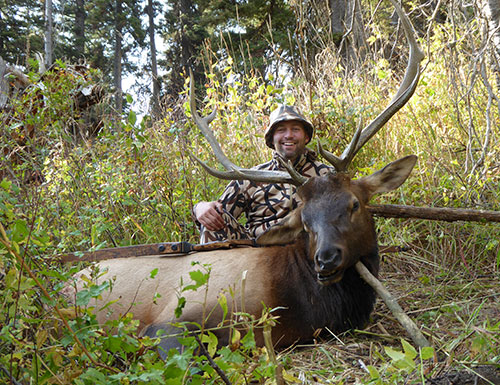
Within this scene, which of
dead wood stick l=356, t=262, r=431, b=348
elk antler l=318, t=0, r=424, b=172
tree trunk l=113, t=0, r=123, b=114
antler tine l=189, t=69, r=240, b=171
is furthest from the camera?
tree trunk l=113, t=0, r=123, b=114

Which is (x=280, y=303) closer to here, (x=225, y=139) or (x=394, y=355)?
(x=394, y=355)

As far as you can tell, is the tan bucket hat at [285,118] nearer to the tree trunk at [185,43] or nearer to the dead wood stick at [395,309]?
the dead wood stick at [395,309]

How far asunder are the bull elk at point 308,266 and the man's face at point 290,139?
3.30ft

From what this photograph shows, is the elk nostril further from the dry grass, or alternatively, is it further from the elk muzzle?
the dry grass

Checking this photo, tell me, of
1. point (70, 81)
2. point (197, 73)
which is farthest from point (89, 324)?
point (197, 73)

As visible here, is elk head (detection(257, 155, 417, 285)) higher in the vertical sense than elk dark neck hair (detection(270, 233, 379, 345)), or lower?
higher

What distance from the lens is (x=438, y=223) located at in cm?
454

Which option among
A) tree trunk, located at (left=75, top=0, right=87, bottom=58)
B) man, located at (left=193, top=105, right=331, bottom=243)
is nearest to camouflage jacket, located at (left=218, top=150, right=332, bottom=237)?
man, located at (left=193, top=105, right=331, bottom=243)

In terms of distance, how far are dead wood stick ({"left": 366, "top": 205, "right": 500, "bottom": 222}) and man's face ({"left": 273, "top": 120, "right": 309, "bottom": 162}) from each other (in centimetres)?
143

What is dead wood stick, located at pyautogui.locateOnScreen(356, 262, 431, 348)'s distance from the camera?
256cm

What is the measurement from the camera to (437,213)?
3336 mm

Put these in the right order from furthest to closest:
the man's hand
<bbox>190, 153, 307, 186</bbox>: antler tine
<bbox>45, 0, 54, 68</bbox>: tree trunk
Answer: <bbox>45, 0, 54, 68</bbox>: tree trunk, the man's hand, <bbox>190, 153, 307, 186</bbox>: antler tine

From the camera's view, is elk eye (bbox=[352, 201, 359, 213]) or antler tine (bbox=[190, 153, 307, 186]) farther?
antler tine (bbox=[190, 153, 307, 186])

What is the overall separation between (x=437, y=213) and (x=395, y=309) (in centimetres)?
95
